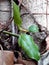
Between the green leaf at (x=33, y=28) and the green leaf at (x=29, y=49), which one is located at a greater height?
the green leaf at (x=33, y=28)

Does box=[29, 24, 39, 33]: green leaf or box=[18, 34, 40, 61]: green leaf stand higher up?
box=[29, 24, 39, 33]: green leaf

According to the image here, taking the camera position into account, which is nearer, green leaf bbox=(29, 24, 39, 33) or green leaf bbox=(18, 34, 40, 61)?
green leaf bbox=(18, 34, 40, 61)

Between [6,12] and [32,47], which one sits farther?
[6,12]

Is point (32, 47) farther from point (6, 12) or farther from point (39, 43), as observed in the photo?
point (6, 12)

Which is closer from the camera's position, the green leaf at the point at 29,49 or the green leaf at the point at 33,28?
the green leaf at the point at 29,49

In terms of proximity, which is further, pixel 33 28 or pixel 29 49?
A: pixel 33 28

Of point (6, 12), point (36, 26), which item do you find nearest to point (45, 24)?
point (36, 26)

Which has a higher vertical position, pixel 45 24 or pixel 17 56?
pixel 45 24

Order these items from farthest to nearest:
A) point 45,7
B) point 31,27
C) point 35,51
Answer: point 45,7 < point 31,27 < point 35,51

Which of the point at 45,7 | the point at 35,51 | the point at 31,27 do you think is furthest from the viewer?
the point at 45,7

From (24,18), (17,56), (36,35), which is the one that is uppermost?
(24,18)
